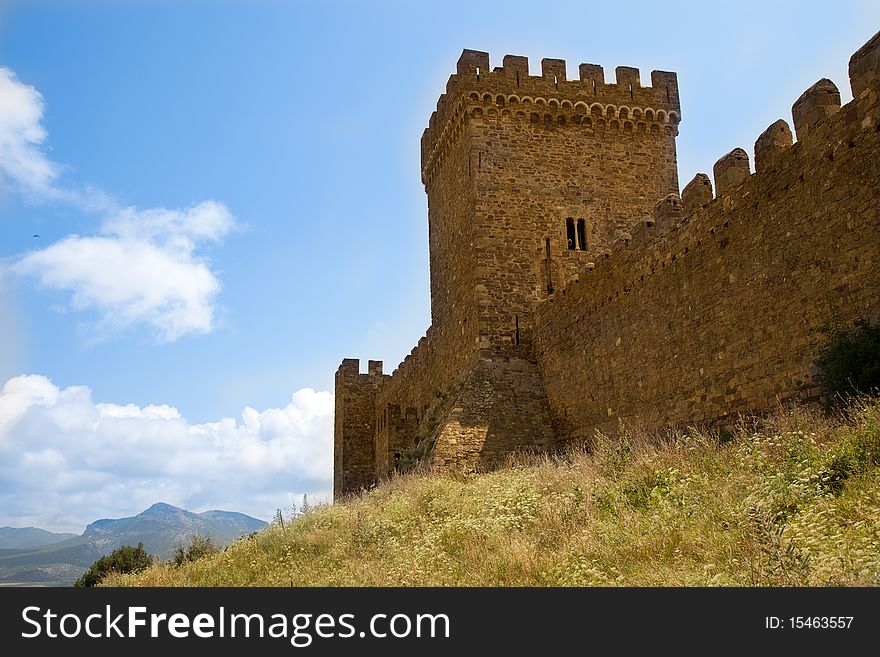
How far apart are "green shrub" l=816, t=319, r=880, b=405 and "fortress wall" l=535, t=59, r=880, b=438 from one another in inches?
7.7

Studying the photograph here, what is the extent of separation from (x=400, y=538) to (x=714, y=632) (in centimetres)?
548

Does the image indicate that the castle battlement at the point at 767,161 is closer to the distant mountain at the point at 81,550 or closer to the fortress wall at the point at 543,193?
the fortress wall at the point at 543,193

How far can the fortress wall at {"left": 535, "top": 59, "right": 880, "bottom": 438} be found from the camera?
28.8 feet

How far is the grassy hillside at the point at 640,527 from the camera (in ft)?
17.7

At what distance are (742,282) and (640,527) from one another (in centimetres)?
491

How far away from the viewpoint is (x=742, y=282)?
10.6 m

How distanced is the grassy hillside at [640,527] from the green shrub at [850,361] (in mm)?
403

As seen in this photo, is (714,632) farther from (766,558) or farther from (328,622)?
(328,622)

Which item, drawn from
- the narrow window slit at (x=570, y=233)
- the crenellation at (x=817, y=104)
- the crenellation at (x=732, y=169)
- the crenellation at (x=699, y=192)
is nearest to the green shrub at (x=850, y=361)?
the crenellation at (x=817, y=104)

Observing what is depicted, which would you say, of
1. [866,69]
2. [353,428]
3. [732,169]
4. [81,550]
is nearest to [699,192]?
[732,169]

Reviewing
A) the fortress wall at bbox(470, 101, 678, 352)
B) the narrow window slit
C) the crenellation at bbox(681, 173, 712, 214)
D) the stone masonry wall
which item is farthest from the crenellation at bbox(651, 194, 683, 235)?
the narrow window slit

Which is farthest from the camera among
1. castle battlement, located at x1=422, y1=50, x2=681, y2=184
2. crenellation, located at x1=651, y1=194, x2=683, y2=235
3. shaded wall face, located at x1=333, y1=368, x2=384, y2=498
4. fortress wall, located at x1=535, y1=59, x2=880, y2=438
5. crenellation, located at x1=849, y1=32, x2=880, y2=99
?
shaded wall face, located at x1=333, y1=368, x2=384, y2=498

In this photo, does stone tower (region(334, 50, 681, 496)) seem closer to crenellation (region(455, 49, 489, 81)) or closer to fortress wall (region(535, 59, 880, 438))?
crenellation (region(455, 49, 489, 81))

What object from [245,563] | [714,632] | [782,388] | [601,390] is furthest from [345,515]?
[714,632]
